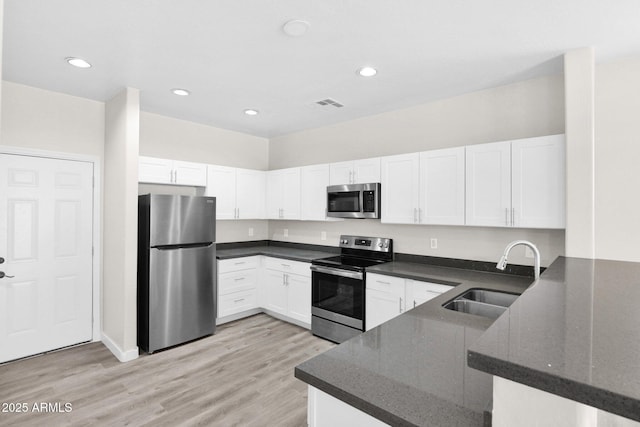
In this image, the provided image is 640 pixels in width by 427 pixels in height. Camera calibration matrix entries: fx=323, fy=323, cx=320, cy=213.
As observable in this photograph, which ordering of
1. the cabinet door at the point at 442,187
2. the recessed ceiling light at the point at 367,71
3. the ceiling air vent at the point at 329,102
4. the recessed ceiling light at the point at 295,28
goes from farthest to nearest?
the ceiling air vent at the point at 329,102 → the cabinet door at the point at 442,187 → the recessed ceiling light at the point at 367,71 → the recessed ceiling light at the point at 295,28

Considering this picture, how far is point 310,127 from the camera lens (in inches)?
180

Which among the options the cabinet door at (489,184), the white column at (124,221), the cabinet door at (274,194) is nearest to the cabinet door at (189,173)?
the white column at (124,221)

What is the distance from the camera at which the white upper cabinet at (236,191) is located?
4.25m

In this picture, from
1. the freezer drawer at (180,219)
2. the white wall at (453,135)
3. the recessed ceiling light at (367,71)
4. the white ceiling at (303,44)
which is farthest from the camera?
the freezer drawer at (180,219)

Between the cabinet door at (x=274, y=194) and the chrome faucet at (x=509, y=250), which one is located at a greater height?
the cabinet door at (x=274, y=194)

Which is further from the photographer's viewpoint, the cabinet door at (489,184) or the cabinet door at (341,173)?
the cabinet door at (341,173)

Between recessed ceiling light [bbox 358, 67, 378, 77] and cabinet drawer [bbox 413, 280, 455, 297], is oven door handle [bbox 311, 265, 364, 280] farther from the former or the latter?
recessed ceiling light [bbox 358, 67, 378, 77]

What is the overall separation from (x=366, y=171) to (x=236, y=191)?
74.4 inches

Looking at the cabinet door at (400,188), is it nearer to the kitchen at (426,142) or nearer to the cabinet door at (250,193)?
the kitchen at (426,142)

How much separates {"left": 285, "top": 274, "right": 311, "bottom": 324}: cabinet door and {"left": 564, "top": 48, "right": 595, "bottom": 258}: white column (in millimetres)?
2589

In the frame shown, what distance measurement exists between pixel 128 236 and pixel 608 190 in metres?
4.18

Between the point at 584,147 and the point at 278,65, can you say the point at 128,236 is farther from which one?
the point at 584,147

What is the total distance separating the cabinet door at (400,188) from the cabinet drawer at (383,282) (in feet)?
2.01

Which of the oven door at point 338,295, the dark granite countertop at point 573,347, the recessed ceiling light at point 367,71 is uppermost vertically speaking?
the recessed ceiling light at point 367,71
